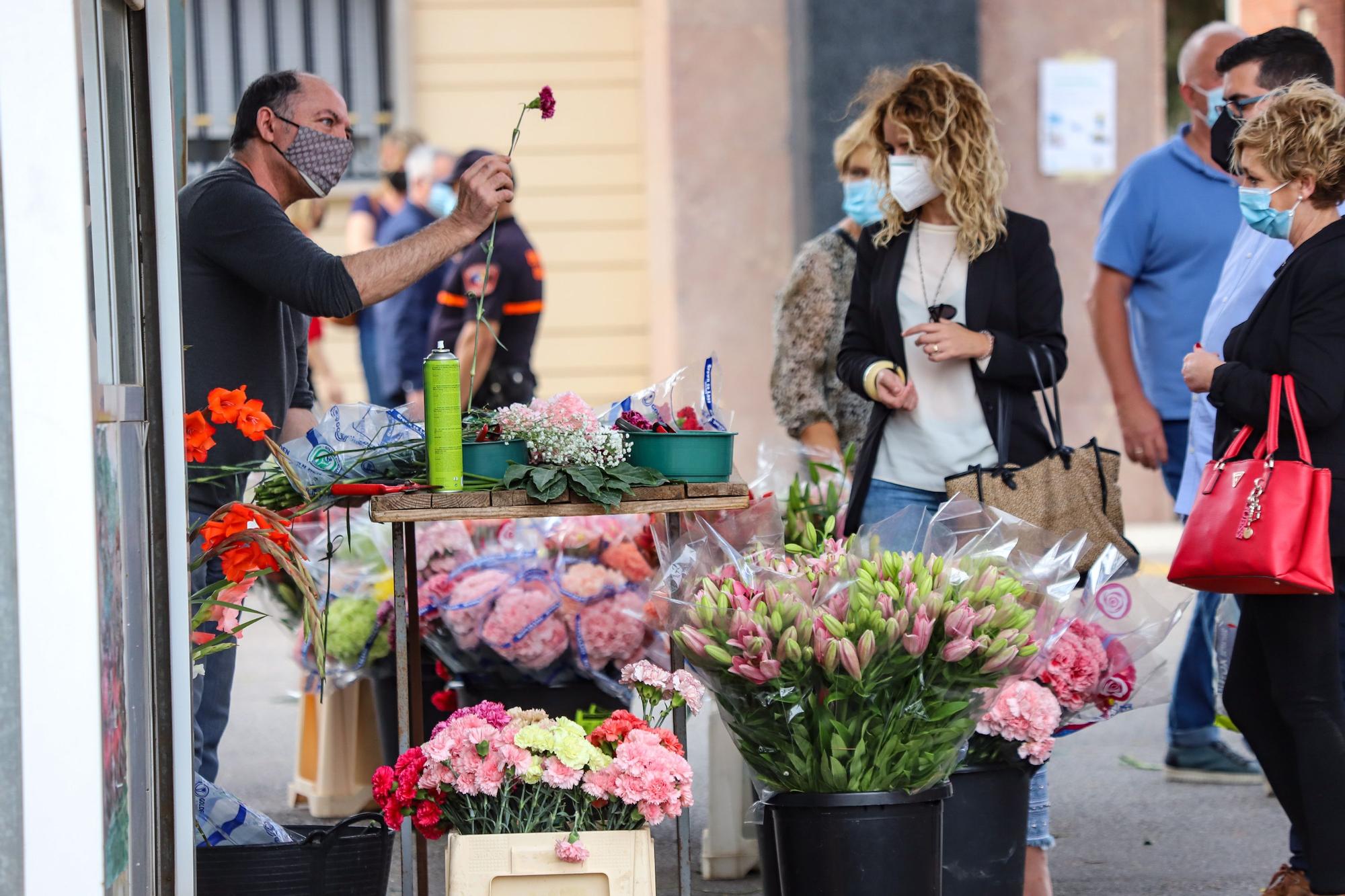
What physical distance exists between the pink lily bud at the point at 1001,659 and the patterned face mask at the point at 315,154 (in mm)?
1692

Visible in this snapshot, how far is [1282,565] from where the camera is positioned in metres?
3.03

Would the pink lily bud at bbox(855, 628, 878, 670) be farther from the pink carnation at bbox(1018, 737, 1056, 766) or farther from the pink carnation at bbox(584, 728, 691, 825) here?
the pink carnation at bbox(1018, 737, 1056, 766)

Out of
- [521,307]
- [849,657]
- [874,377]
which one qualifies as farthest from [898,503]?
[521,307]

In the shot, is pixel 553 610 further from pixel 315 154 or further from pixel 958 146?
pixel 958 146

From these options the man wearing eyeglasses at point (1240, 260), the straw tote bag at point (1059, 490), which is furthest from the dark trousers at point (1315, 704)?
the straw tote bag at point (1059, 490)

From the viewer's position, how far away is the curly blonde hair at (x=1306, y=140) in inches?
127

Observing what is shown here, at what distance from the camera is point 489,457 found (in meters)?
3.00

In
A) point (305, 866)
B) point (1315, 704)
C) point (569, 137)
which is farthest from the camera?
point (569, 137)

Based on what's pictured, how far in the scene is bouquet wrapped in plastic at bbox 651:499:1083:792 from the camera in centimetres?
277

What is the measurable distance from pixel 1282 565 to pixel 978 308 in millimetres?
945

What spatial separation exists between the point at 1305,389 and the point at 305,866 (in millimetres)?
2055

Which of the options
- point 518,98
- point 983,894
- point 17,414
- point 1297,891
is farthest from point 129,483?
point 518,98

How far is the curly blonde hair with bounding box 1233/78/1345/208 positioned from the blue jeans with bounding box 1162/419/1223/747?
1.42m

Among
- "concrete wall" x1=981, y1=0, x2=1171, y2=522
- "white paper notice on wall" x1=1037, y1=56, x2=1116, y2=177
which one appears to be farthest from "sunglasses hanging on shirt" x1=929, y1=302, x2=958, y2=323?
"white paper notice on wall" x1=1037, y1=56, x2=1116, y2=177
